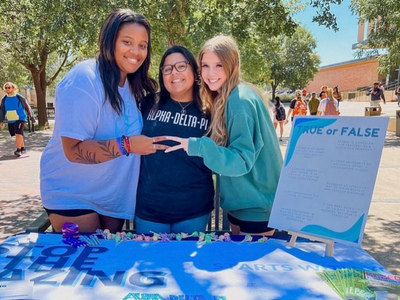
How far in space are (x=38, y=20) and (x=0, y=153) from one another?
18.9 feet

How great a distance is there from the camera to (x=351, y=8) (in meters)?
12.2

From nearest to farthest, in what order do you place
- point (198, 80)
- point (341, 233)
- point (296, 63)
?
1. point (341, 233)
2. point (198, 80)
3. point (296, 63)

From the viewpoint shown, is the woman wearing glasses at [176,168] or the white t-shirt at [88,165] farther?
the woman wearing glasses at [176,168]

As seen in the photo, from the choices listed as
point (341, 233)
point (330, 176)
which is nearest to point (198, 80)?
point (330, 176)

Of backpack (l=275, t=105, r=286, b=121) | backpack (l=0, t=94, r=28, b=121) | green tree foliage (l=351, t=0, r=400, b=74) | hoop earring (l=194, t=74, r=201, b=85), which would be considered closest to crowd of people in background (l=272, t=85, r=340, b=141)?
backpack (l=275, t=105, r=286, b=121)

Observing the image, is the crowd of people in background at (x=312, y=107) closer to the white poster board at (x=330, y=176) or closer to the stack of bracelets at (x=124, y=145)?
the white poster board at (x=330, y=176)

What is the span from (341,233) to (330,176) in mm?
288

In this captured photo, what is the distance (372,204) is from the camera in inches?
219

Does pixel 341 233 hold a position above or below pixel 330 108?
below

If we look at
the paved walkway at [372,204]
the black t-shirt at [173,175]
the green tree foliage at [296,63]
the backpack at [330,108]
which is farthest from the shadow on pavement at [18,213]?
the green tree foliage at [296,63]

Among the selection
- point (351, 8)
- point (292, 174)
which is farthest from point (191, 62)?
point (351, 8)

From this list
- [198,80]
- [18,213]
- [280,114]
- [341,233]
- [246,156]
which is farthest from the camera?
[280,114]

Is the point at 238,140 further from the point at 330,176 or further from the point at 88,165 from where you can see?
the point at 88,165

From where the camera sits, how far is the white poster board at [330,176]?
5.81 ft
